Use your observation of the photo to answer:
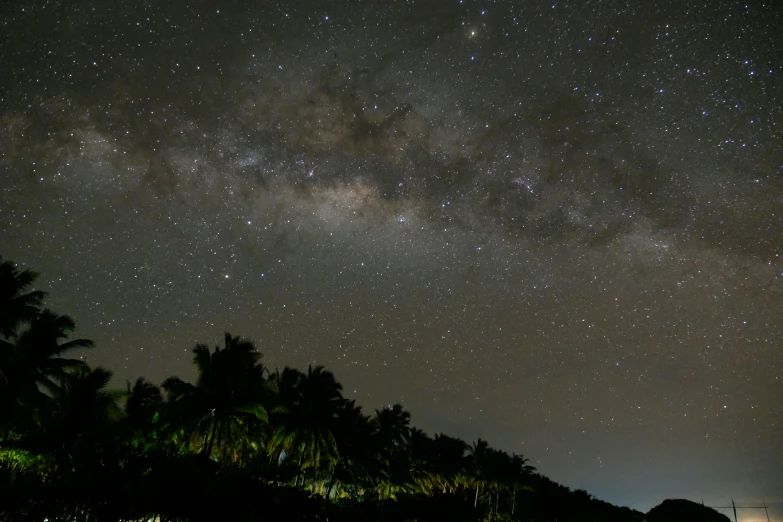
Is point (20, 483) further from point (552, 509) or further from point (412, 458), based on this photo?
point (552, 509)

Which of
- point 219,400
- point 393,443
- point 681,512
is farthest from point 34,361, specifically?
point 681,512

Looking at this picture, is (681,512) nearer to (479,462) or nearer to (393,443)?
(479,462)

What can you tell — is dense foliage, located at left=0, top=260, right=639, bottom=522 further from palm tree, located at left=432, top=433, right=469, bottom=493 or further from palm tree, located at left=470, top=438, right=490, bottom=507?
palm tree, located at left=470, top=438, right=490, bottom=507

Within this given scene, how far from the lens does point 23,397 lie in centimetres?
2491

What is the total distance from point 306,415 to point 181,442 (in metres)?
7.78

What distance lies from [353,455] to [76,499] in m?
28.9

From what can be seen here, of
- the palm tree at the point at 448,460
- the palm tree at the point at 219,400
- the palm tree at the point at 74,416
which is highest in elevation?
the palm tree at the point at 448,460

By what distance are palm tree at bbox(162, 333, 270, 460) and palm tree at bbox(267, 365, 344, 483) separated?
3040 mm

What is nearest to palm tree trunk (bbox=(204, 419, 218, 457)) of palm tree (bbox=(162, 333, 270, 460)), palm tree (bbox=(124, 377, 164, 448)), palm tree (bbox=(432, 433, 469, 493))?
palm tree (bbox=(162, 333, 270, 460))

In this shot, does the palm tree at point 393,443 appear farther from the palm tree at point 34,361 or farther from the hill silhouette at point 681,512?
the hill silhouette at point 681,512

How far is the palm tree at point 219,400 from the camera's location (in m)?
29.8

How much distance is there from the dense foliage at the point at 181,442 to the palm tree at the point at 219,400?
0.25 feet

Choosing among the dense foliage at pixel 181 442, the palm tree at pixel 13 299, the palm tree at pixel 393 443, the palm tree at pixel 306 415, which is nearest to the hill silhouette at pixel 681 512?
the palm tree at pixel 393 443

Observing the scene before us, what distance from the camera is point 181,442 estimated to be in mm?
31172
